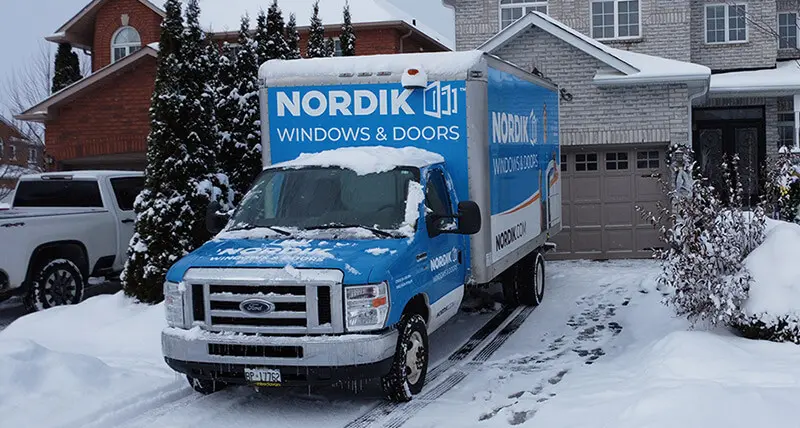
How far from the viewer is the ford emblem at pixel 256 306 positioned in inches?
264

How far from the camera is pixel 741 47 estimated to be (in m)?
22.0

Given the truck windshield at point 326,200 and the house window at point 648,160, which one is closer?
the truck windshield at point 326,200

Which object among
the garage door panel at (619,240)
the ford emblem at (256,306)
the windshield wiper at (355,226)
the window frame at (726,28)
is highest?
the window frame at (726,28)

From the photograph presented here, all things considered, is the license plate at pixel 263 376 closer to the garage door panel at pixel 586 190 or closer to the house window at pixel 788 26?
the garage door panel at pixel 586 190

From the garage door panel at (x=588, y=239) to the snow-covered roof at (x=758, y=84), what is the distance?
5.08 meters

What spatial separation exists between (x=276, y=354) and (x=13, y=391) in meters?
2.18

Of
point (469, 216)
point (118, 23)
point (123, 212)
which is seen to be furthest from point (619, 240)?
point (118, 23)

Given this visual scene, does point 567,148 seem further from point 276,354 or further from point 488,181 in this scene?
point 276,354

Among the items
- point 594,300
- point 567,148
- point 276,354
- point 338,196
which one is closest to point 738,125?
point 567,148

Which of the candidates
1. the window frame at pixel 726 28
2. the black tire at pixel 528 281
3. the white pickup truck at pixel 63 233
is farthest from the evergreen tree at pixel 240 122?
the window frame at pixel 726 28

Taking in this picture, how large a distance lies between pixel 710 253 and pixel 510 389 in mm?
2518

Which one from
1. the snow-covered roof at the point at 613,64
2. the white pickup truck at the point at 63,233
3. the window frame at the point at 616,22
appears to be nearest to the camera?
the white pickup truck at the point at 63,233

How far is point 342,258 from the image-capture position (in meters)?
6.80

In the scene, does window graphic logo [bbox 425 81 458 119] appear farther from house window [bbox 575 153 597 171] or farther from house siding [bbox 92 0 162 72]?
house siding [bbox 92 0 162 72]
